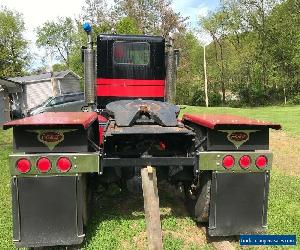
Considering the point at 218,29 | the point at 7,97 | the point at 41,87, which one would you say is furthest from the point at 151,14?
the point at 7,97

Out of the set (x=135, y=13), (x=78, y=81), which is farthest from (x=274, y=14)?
(x=78, y=81)

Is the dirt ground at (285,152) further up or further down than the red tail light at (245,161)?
further down

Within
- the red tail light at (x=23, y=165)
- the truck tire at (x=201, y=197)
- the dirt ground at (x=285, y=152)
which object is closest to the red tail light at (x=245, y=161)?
the truck tire at (x=201, y=197)

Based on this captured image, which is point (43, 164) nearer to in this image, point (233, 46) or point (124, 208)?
point (124, 208)

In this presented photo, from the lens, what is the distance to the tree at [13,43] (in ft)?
186

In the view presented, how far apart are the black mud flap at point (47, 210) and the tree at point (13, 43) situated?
55.4 m

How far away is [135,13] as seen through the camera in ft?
146

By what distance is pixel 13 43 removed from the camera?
196 feet

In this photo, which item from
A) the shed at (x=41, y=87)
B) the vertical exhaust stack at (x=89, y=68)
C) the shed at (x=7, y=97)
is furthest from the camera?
the shed at (x=41, y=87)

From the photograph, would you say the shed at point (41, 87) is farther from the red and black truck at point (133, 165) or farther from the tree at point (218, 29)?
the red and black truck at point (133, 165)

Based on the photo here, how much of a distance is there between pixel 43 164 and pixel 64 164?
22 cm

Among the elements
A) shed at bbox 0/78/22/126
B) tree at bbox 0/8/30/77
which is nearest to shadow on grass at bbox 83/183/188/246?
shed at bbox 0/78/22/126

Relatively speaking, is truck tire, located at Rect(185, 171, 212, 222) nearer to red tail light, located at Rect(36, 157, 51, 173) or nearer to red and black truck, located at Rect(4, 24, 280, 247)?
red and black truck, located at Rect(4, 24, 280, 247)

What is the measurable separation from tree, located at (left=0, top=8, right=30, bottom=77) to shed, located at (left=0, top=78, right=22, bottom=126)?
24622mm
